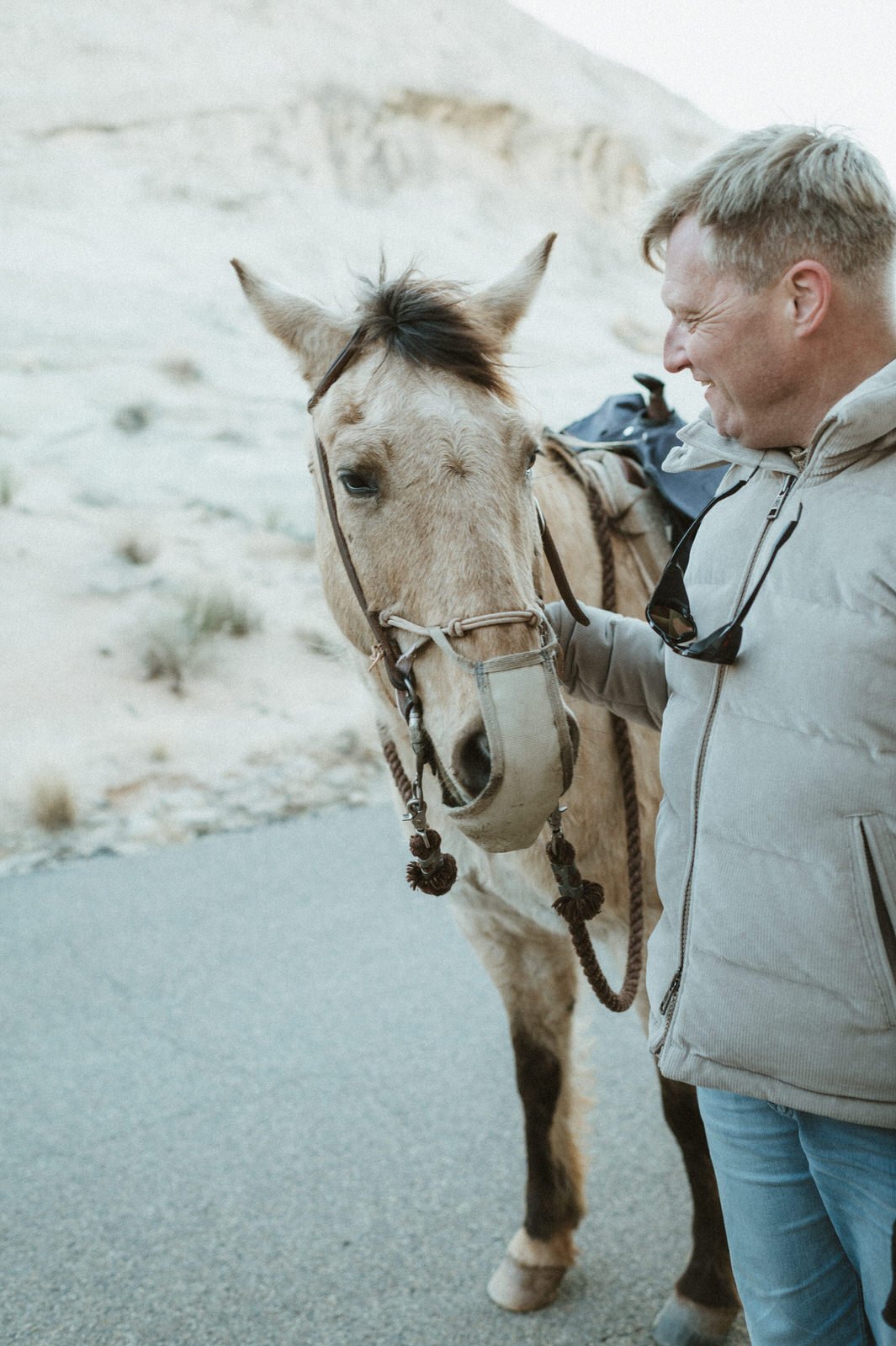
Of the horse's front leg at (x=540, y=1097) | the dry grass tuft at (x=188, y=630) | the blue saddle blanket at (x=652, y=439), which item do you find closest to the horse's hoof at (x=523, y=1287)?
the horse's front leg at (x=540, y=1097)

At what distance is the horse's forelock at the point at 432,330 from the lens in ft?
5.73

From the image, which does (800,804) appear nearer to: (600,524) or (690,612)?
(690,612)

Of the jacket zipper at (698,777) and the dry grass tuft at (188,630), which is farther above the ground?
the jacket zipper at (698,777)

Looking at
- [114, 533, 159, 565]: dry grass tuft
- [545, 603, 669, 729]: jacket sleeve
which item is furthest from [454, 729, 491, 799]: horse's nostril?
[114, 533, 159, 565]: dry grass tuft

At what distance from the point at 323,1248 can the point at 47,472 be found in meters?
12.4

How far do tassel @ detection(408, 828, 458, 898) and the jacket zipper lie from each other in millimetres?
477

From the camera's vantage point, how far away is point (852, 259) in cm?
121

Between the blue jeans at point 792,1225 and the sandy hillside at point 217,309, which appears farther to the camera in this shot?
the sandy hillside at point 217,309

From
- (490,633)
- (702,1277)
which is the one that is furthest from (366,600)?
(702,1277)

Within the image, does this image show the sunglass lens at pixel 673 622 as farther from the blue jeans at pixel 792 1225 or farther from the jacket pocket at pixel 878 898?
the blue jeans at pixel 792 1225

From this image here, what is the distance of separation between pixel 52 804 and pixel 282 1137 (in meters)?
3.43

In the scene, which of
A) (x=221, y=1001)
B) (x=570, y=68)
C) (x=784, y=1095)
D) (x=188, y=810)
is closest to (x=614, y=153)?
(x=570, y=68)

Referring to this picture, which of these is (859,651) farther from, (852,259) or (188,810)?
(188,810)

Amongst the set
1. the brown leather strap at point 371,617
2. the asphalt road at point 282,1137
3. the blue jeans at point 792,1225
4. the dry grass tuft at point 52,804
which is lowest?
the dry grass tuft at point 52,804
